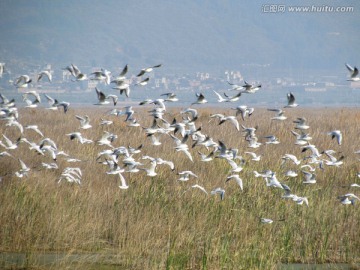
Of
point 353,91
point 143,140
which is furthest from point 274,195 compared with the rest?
point 353,91

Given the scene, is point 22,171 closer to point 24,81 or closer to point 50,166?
point 50,166

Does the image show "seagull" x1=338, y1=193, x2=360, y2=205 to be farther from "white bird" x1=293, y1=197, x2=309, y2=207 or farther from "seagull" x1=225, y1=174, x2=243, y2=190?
"seagull" x1=225, y1=174, x2=243, y2=190

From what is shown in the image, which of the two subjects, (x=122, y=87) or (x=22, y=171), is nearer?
(x=22, y=171)

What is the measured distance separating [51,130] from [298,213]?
41.5ft

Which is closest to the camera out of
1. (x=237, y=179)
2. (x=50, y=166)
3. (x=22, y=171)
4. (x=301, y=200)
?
(x=301, y=200)

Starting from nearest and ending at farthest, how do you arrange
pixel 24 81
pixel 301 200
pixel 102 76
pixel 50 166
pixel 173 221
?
pixel 173 221
pixel 301 200
pixel 50 166
pixel 102 76
pixel 24 81

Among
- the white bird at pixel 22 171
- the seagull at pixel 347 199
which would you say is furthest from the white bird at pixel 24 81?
the seagull at pixel 347 199

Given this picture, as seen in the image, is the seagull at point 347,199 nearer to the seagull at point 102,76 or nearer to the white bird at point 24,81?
the seagull at point 102,76

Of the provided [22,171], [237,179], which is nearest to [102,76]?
[22,171]

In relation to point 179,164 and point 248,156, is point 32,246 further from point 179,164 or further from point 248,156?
point 248,156

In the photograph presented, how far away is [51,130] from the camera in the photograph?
2575cm

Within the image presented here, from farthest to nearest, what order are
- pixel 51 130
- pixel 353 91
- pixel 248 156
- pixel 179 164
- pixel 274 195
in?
pixel 353 91 → pixel 51 130 → pixel 248 156 → pixel 179 164 → pixel 274 195

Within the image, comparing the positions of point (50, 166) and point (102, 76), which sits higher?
point (102, 76)

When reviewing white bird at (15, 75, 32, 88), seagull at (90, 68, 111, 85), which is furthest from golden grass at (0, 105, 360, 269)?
white bird at (15, 75, 32, 88)
